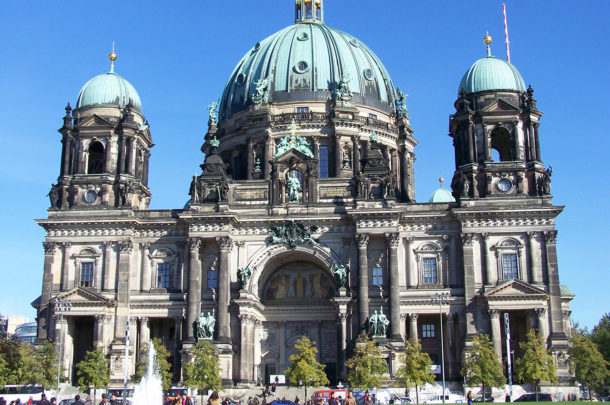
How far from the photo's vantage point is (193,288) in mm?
64562

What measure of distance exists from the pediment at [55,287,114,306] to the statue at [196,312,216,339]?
7.78m

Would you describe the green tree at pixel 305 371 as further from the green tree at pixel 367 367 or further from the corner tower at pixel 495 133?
the corner tower at pixel 495 133

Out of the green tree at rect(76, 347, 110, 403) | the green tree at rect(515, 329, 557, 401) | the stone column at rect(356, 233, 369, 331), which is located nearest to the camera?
the green tree at rect(515, 329, 557, 401)

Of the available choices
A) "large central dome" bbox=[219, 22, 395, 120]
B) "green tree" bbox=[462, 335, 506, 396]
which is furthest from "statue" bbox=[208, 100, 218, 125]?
"green tree" bbox=[462, 335, 506, 396]

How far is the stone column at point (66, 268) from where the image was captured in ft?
217

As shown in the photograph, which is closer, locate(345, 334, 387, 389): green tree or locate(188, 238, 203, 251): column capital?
locate(345, 334, 387, 389): green tree

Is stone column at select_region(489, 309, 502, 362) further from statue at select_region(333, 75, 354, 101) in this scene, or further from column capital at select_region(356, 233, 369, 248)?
statue at select_region(333, 75, 354, 101)

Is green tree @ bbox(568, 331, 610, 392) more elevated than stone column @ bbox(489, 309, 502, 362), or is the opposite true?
stone column @ bbox(489, 309, 502, 362)

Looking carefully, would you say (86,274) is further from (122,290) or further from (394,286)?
(394,286)

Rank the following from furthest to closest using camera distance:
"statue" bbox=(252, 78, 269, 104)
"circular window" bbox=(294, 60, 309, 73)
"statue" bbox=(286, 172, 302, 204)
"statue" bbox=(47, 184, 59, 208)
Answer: "circular window" bbox=(294, 60, 309, 73) < "statue" bbox=(252, 78, 269, 104) < "statue" bbox=(47, 184, 59, 208) < "statue" bbox=(286, 172, 302, 204)

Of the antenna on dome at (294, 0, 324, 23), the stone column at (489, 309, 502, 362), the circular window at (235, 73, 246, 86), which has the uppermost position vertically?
the antenna on dome at (294, 0, 324, 23)

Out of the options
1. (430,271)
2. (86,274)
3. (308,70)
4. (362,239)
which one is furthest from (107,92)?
(430,271)

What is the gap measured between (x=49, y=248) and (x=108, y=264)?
5154 millimetres

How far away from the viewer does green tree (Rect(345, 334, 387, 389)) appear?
56.0 metres
